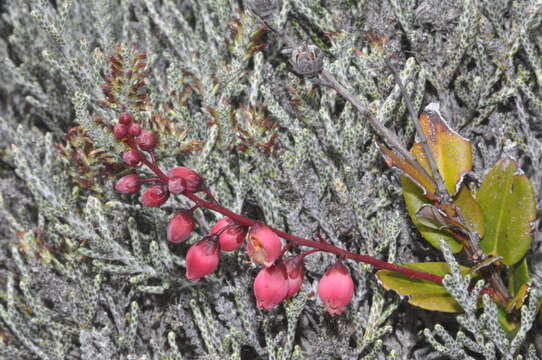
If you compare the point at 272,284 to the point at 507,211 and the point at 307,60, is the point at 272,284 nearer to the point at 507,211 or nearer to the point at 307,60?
the point at 307,60

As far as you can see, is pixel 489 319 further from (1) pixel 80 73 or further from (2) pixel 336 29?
(1) pixel 80 73

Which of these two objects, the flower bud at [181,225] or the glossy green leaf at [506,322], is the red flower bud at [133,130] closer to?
the flower bud at [181,225]

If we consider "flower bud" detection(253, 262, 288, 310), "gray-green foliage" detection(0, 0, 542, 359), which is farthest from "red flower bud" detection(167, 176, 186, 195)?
"gray-green foliage" detection(0, 0, 542, 359)

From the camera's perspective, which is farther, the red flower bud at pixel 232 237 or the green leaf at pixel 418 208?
the green leaf at pixel 418 208

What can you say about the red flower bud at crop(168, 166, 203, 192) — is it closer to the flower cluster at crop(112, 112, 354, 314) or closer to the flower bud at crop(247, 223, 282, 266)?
the flower cluster at crop(112, 112, 354, 314)

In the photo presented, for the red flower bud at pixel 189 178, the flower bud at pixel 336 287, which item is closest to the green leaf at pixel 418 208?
the flower bud at pixel 336 287

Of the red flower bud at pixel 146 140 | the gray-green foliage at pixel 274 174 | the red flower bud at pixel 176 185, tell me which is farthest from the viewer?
the gray-green foliage at pixel 274 174
